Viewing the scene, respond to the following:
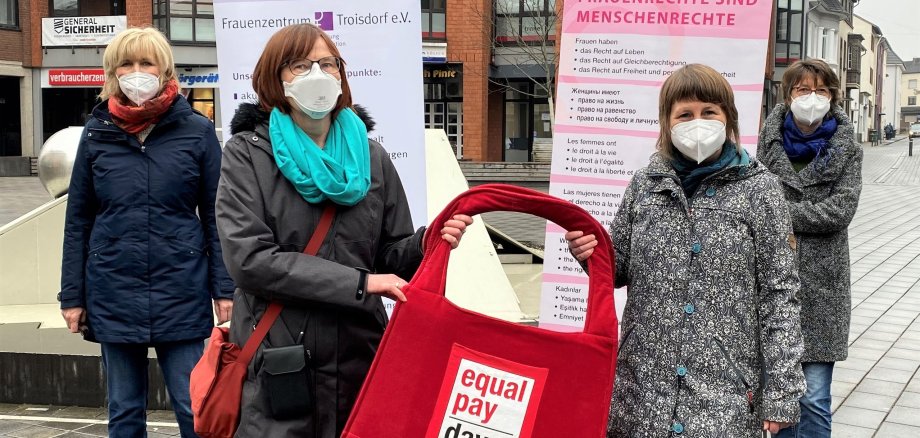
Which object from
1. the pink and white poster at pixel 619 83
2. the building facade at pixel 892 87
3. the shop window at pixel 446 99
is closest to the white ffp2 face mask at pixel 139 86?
the pink and white poster at pixel 619 83

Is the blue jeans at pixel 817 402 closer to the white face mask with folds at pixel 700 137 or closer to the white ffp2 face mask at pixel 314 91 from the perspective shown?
the white face mask with folds at pixel 700 137

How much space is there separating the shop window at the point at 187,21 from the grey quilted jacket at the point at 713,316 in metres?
33.1

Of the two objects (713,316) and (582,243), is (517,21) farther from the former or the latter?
(582,243)

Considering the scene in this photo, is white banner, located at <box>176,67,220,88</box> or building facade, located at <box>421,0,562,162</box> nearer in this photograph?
building facade, located at <box>421,0,562,162</box>

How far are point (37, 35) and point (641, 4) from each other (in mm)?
36058

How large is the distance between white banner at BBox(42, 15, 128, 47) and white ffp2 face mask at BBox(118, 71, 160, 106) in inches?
1292

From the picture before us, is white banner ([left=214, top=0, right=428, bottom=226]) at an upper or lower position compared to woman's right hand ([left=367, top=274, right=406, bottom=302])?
upper

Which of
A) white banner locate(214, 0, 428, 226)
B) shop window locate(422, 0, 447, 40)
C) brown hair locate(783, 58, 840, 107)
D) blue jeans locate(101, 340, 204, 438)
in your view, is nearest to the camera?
blue jeans locate(101, 340, 204, 438)

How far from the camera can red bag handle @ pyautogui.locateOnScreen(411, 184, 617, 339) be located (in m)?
2.17

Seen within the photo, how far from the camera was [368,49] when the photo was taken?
14.9ft

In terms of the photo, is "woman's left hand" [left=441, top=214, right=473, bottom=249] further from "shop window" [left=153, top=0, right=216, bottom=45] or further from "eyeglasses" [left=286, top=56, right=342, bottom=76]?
"shop window" [left=153, top=0, right=216, bottom=45]

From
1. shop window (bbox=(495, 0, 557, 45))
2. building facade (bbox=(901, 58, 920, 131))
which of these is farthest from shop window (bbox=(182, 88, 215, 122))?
building facade (bbox=(901, 58, 920, 131))

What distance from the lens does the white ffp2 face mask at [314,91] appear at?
2.49m

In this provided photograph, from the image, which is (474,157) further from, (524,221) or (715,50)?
(715,50)
